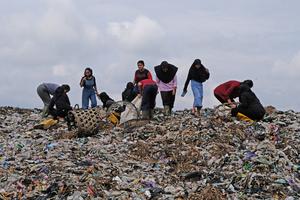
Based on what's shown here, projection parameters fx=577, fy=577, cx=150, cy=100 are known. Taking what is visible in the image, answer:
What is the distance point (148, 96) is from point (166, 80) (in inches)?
40.5

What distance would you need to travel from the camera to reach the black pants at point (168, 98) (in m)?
15.2

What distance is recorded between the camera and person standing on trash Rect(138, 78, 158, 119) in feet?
46.5

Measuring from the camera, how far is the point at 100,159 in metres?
10.2

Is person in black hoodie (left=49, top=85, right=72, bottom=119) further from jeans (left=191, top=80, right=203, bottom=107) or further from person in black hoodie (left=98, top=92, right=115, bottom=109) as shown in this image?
jeans (left=191, top=80, right=203, bottom=107)

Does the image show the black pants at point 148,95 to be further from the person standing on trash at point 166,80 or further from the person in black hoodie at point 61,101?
the person in black hoodie at point 61,101

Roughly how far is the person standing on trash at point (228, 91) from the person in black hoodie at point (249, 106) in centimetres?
35

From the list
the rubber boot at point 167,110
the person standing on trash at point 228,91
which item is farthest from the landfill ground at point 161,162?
the rubber boot at point 167,110

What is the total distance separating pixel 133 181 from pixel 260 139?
3.65 metres

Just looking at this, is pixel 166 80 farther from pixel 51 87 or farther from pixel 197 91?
pixel 51 87

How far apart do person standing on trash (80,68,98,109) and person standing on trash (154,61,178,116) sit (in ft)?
8.53

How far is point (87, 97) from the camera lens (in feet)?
56.4

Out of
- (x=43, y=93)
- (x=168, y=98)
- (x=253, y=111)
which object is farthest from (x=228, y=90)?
(x=43, y=93)

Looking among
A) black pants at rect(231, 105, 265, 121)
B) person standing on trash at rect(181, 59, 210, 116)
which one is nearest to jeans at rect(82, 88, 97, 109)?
person standing on trash at rect(181, 59, 210, 116)

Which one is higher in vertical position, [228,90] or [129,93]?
[129,93]
